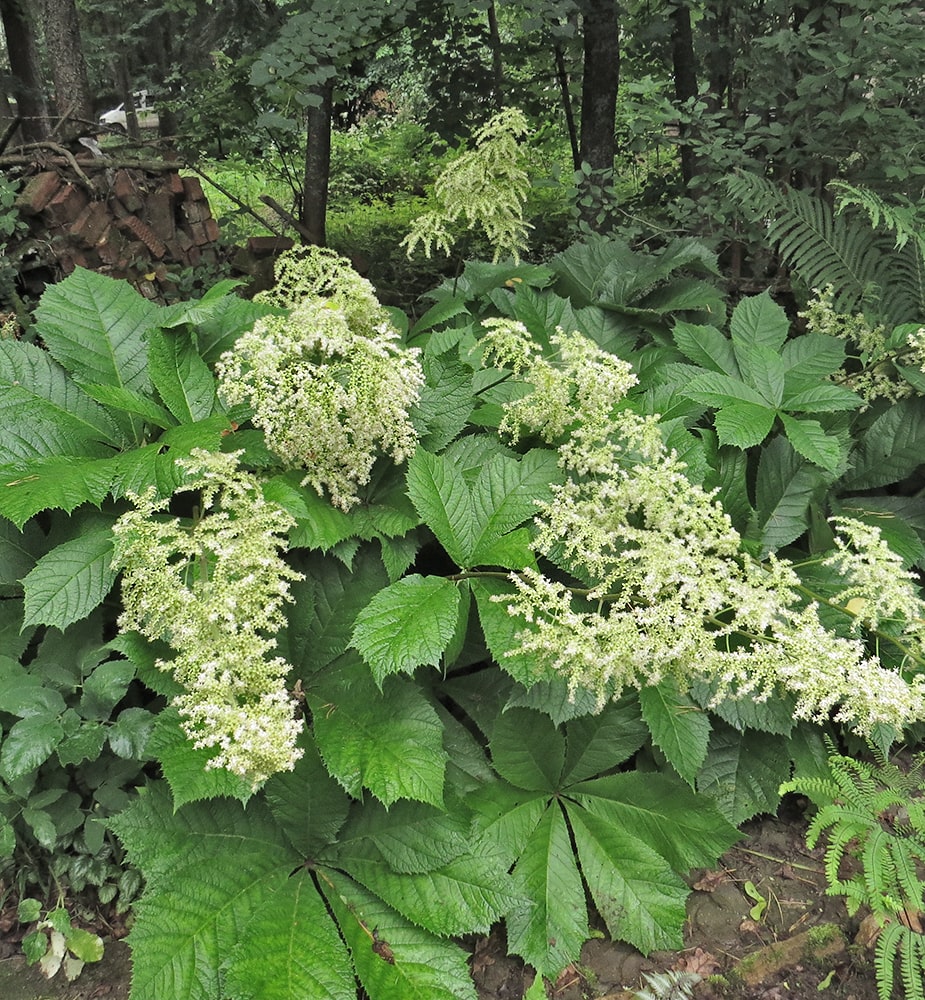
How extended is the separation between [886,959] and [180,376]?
7.50 ft

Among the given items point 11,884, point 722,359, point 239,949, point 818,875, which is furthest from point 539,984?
point 722,359

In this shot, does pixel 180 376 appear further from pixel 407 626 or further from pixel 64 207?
pixel 64 207

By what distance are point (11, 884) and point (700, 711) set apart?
73.0 inches

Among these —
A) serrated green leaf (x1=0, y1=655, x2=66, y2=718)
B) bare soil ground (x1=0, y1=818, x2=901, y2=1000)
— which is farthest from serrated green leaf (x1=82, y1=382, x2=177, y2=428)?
bare soil ground (x1=0, y1=818, x2=901, y2=1000)

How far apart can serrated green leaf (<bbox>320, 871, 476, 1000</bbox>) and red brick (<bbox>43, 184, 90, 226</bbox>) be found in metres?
3.78

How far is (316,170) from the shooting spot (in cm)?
468

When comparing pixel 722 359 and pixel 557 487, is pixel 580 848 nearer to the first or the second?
pixel 557 487

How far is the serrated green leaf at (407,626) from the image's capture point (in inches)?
63.5

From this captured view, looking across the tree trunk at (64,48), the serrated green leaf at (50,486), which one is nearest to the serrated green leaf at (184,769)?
the serrated green leaf at (50,486)

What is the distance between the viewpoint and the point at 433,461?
6.49ft

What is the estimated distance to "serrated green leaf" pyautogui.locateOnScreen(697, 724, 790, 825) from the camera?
2.05m

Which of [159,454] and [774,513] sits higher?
[159,454]

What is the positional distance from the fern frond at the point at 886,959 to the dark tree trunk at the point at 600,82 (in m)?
3.81

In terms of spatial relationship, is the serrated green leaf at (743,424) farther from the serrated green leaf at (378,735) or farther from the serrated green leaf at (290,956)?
the serrated green leaf at (290,956)
